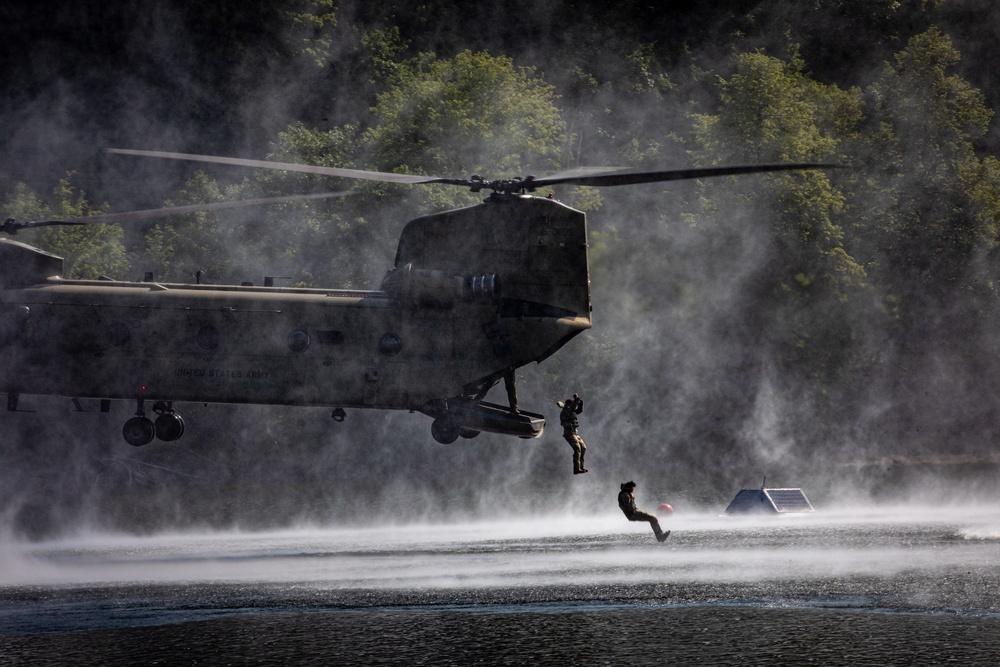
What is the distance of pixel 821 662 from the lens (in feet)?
76.0

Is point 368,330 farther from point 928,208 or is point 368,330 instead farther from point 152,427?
point 928,208

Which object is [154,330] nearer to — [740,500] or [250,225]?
[740,500]

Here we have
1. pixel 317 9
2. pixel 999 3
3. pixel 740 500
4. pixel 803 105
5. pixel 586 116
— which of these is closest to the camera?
pixel 740 500

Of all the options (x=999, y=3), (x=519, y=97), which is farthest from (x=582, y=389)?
(x=999, y=3)

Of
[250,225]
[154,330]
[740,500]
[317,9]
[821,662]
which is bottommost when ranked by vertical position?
[821,662]

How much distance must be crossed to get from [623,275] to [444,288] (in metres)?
56.2

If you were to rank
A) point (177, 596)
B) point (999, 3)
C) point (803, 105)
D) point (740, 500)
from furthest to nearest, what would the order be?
point (999, 3) < point (803, 105) < point (740, 500) < point (177, 596)

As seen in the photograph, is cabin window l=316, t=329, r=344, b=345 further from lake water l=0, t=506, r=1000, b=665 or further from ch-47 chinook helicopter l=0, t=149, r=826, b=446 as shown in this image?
lake water l=0, t=506, r=1000, b=665

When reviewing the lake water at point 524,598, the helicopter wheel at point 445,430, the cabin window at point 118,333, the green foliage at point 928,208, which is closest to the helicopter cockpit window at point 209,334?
the cabin window at point 118,333

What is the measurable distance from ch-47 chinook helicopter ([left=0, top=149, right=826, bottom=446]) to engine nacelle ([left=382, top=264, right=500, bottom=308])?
36mm

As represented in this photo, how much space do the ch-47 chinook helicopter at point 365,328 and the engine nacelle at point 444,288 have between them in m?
0.04

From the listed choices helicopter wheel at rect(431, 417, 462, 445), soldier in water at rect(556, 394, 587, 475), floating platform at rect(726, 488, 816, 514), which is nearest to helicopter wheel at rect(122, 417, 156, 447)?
helicopter wheel at rect(431, 417, 462, 445)

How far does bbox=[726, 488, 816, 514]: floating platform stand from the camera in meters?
56.9

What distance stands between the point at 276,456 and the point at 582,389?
22.2m
